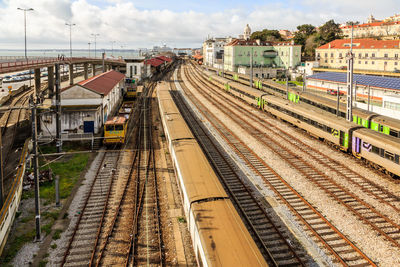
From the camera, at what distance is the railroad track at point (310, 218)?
13.1 meters

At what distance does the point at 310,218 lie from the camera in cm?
1619

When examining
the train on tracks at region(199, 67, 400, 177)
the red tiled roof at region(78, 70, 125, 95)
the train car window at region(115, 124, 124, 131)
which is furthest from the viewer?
the red tiled roof at region(78, 70, 125, 95)

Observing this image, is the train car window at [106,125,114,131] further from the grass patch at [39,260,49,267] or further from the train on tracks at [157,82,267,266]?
the grass patch at [39,260,49,267]

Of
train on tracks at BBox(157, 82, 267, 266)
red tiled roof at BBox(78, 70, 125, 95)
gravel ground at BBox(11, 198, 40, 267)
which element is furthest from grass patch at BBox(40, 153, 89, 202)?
red tiled roof at BBox(78, 70, 125, 95)

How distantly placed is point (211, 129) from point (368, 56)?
196 feet

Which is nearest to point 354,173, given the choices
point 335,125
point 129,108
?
point 335,125

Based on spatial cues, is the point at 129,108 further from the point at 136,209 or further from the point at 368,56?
the point at 368,56

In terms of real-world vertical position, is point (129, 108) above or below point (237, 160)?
above

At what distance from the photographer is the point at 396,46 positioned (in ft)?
230

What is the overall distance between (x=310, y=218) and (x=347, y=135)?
11338 mm

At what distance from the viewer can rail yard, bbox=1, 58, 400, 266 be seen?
1288cm

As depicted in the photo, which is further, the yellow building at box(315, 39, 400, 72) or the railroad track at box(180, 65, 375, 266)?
the yellow building at box(315, 39, 400, 72)

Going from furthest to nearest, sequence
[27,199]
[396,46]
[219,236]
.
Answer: [396,46] < [27,199] < [219,236]

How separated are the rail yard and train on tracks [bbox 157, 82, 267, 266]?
0.04 m
